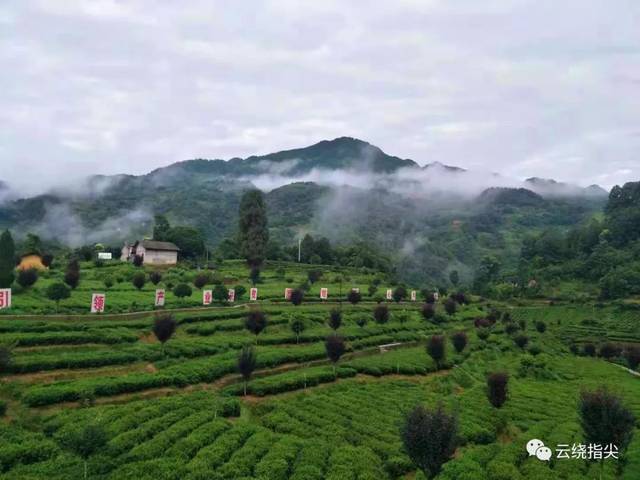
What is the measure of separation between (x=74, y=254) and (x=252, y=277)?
2927 centimetres

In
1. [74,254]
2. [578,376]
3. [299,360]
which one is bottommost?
[578,376]

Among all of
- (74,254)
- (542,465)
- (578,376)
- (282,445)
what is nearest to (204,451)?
(282,445)

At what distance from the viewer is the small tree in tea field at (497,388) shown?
29.3 metres

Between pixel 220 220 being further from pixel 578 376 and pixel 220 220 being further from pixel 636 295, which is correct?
pixel 578 376

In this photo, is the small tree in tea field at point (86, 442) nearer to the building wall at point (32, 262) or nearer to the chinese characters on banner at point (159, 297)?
the chinese characters on banner at point (159, 297)

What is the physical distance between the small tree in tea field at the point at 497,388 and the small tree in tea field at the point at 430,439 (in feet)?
42.3

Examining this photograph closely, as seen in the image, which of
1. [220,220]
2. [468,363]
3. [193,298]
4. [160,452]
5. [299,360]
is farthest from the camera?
[220,220]

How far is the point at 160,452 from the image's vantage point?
19.2 m

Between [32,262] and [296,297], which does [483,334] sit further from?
[32,262]

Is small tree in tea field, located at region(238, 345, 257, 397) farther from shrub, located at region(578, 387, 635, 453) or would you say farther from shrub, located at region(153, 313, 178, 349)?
shrub, located at region(578, 387, 635, 453)
